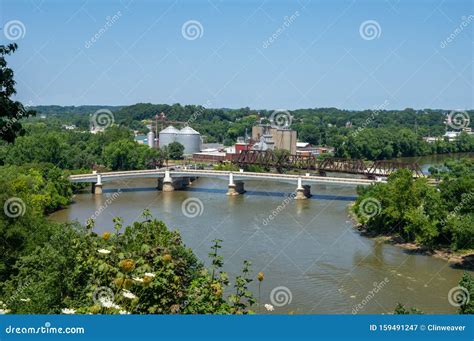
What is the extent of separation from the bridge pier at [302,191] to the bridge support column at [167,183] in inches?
181

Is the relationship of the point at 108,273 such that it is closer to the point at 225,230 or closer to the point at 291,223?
the point at 225,230

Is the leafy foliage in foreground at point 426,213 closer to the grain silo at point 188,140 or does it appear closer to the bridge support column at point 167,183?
the bridge support column at point 167,183

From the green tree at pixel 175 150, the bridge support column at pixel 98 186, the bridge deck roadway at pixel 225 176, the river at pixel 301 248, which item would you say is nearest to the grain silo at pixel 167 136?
the green tree at pixel 175 150

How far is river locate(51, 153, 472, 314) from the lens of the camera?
27.3 feet

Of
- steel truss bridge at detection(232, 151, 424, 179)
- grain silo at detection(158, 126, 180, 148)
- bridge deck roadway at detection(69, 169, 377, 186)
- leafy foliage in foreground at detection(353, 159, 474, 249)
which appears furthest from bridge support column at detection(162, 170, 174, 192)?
grain silo at detection(158, 126, 180, 148)

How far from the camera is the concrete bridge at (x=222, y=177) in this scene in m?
18.4

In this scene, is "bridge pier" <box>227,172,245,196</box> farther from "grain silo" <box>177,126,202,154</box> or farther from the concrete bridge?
"grain silo" <box>177,126,202,154</box>

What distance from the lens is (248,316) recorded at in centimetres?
186

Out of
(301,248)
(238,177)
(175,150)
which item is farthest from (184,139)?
(301,248)

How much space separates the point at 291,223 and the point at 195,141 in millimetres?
20224

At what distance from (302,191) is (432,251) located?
305 inches

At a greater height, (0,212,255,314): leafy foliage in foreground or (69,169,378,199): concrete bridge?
(0,212,255,314): leafy foliage in foreground

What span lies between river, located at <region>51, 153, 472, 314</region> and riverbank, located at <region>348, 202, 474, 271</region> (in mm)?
168

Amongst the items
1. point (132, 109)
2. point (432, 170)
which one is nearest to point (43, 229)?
point (432, 170)
